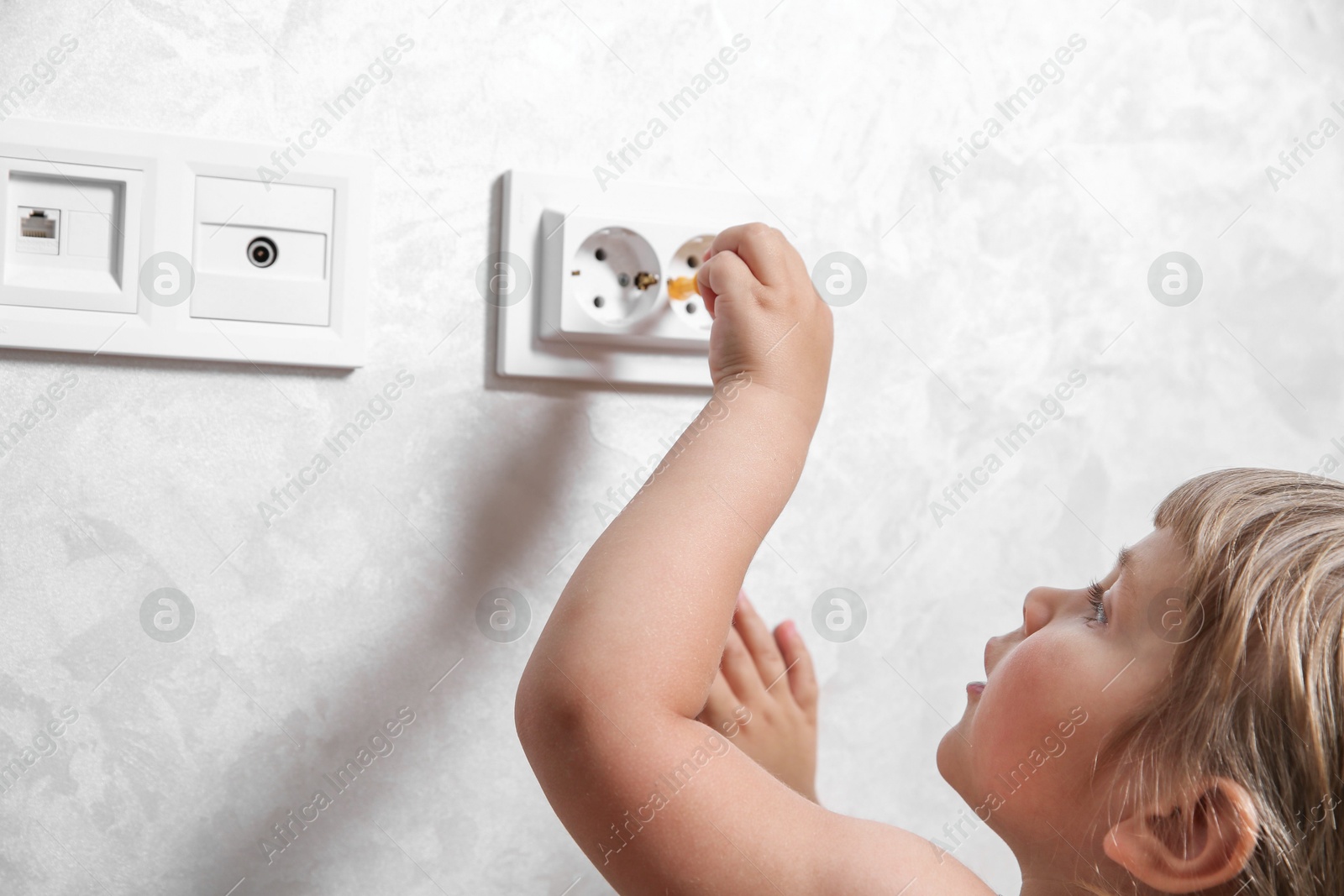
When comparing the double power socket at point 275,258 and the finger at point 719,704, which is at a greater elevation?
the double power socket at point 275,258

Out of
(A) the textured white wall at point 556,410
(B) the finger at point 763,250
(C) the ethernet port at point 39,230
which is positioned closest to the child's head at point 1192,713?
(A) the textured white wall at point 556,410

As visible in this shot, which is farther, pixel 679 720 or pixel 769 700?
pixel 769 700

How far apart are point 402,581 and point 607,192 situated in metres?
0.23

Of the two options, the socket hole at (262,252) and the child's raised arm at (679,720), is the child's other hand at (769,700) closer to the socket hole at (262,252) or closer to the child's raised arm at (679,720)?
the child's raised arm at (679,720)

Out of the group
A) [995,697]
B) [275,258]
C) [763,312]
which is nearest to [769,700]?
[995,697]

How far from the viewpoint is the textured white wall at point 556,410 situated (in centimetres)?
50

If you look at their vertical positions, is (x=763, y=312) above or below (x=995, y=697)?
above

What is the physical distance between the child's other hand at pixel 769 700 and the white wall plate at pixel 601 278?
15 cm

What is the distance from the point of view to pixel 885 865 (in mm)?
462

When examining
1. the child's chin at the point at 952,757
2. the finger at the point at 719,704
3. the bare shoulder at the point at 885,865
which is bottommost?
the bare shoulder at the point at 885,865

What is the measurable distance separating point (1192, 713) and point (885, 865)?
0.16 m

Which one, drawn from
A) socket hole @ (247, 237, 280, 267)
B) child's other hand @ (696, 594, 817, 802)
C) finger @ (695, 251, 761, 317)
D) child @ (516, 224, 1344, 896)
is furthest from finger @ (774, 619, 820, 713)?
socket hole @ (247, 237, 280, 267)

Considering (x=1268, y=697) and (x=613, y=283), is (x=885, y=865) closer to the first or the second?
(x=1268, y=697)

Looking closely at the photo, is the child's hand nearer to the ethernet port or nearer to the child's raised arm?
the child's raised arm
